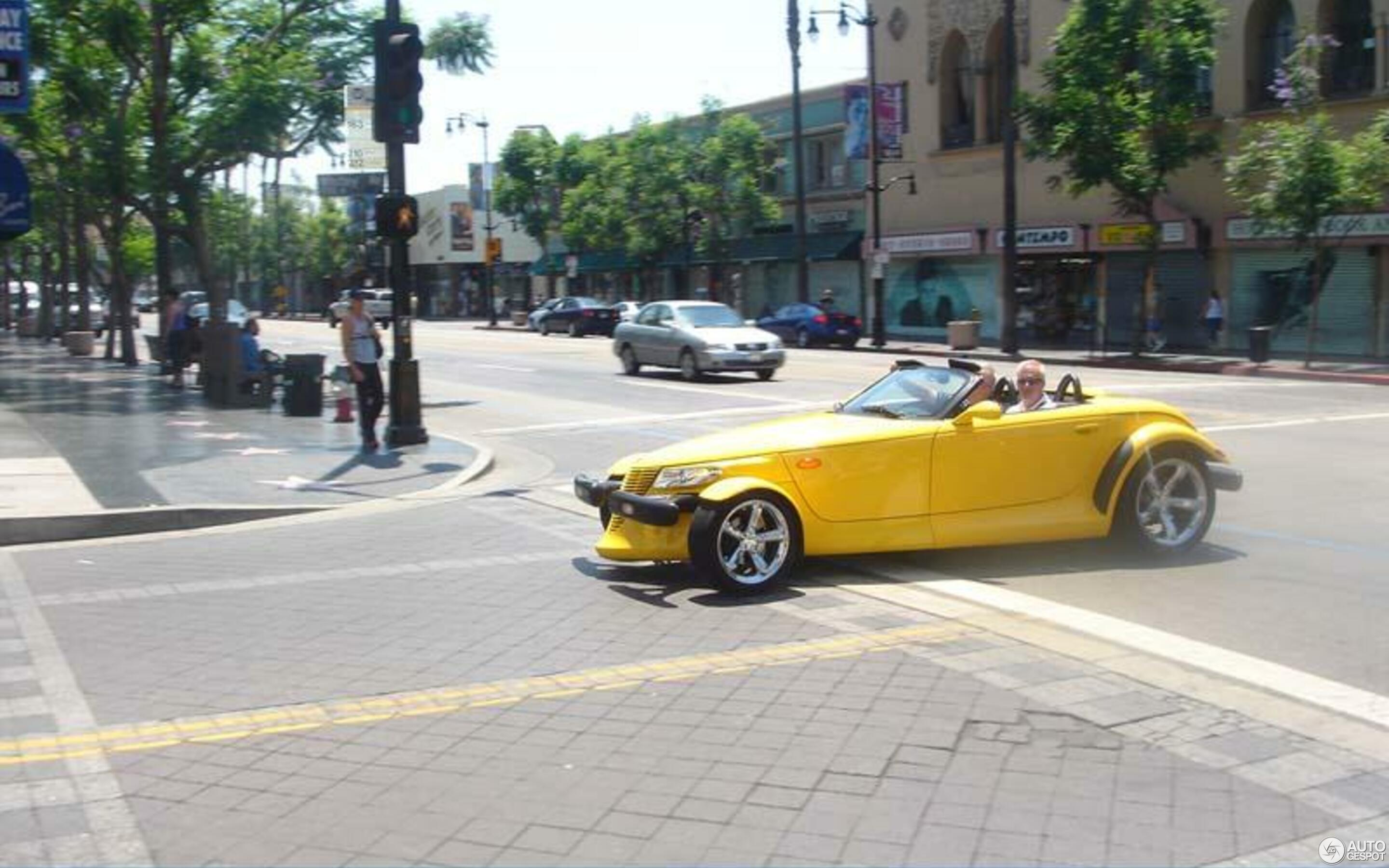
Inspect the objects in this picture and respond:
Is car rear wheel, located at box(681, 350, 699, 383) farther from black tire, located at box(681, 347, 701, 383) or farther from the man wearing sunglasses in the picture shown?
the man wearing sunglasses

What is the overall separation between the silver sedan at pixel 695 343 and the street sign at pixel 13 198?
621 inches

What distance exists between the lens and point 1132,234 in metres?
37.5

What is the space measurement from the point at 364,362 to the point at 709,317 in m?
12.1

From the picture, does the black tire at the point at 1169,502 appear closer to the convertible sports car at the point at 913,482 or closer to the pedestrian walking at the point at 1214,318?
the convertible sports car at the point at 913,482

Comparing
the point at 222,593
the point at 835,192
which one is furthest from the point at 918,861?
the point at 835,192

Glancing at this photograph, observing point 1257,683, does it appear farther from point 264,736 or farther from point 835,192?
point 835,192

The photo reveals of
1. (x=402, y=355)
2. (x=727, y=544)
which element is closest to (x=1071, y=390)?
(x=727, y=544)

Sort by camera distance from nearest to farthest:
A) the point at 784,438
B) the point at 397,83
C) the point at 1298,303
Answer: the point at 784,438 < the point at 397,83 < the point at 1298,303

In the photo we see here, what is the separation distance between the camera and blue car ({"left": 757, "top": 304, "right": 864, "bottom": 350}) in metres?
42.1

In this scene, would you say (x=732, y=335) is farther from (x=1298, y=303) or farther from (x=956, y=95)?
(x=956, y=95)

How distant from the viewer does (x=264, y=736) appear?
5.85 meters

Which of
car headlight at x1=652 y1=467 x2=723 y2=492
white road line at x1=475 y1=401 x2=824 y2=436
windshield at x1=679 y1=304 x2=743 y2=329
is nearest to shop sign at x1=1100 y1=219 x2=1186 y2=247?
windshield at x1=679 y1=304 x2=743 y2=329

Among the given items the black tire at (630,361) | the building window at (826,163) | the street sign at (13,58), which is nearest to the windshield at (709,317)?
the black tire at (630,361)

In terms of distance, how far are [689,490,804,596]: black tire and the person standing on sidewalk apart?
8.99 meters
